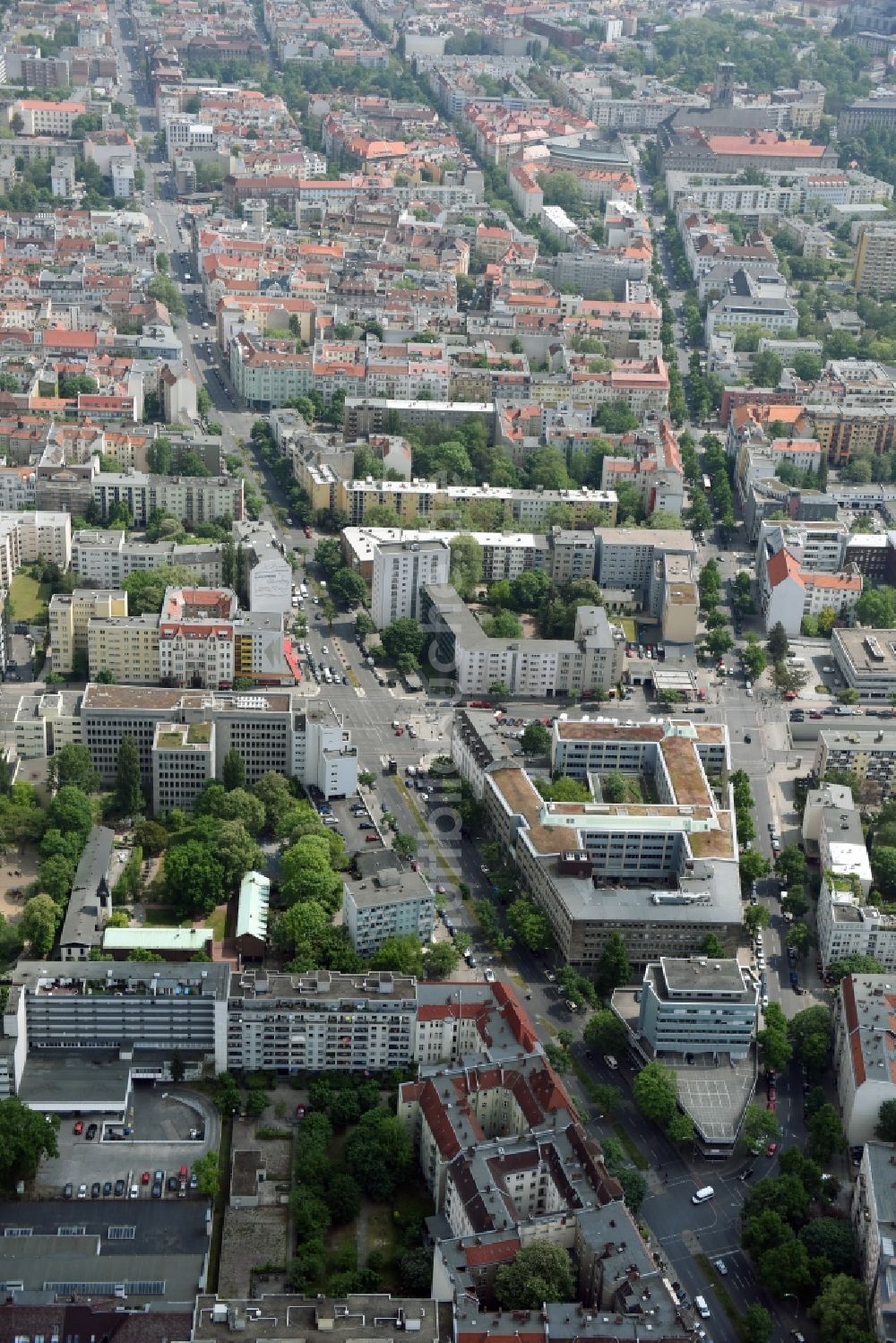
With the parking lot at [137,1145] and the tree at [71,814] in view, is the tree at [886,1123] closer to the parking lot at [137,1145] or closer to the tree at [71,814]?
the parking lot at [137,1145]

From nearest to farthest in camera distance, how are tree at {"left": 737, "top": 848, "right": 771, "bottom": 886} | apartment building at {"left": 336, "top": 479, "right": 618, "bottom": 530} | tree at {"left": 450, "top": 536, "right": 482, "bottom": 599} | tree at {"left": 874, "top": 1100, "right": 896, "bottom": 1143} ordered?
tree at {"left": 874, "top": 1100, "right": 896, "bottom": 1143}
tree at {"left": 737, "top": 848, "right": 771, "bottom": 886}
tree at {"left": 450, "top": 536, "right": 482, "bottom": 599}
apartment building at {"left": 336, "top": 479, "right": 618, "bottom": 530}

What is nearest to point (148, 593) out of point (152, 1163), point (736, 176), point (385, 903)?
point (385, 903)

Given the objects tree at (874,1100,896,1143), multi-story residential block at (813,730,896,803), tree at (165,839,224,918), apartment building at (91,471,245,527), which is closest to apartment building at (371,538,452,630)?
apartment building at (91,471,245,527)

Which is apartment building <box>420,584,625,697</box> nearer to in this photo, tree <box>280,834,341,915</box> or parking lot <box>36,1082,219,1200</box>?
tree <box>280,834,341,915</box>

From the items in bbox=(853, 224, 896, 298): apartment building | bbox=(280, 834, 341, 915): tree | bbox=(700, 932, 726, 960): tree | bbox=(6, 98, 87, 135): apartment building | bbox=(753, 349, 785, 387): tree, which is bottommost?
bbox=(700, 932, 726, 960): tree

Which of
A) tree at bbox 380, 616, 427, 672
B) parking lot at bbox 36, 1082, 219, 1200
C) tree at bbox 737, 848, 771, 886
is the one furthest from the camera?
tree at bbox 380, 616, 427, 672

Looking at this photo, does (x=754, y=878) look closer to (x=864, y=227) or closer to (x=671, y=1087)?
(x=671, y=1087)

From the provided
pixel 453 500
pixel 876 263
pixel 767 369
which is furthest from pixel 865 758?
pixel 876 263
